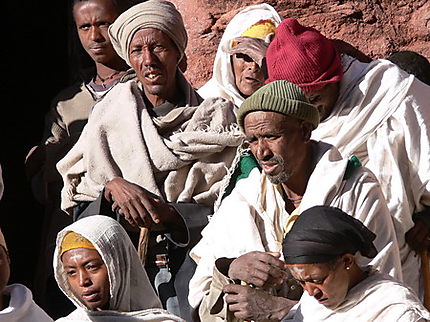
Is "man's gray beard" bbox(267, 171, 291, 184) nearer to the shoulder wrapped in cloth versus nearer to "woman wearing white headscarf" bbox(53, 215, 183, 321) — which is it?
"woman wearing white headscarf" bbox(53, 215, 183, 321)

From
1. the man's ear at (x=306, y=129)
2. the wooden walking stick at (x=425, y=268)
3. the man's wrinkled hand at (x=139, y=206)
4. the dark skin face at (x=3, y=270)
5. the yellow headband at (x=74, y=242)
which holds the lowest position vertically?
the wooden walking stick at (x=425, y=268)

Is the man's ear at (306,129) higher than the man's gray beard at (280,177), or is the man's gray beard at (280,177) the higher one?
the man's ear at (306,129)

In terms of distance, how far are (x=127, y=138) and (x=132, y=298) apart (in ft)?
4.79

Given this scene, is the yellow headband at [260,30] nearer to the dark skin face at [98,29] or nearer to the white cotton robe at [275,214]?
the dark skin face at [98,29]

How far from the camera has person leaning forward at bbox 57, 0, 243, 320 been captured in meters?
9.22

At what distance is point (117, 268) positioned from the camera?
8.20m

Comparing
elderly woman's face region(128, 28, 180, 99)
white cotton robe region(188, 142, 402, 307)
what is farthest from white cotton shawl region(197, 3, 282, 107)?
white cotton robe region(188, 142, 402, 307)

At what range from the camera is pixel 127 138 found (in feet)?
31.5

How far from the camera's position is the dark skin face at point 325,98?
910 centimetres

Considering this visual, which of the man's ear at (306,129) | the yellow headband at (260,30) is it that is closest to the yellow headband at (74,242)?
the man's ear at (306,129)

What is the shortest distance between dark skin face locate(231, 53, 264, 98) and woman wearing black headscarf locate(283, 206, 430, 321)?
2207 millimetres

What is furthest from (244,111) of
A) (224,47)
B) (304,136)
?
(224,47)

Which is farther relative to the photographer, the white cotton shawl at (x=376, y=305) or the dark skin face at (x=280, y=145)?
the dark skin face at (x=280, y=145)

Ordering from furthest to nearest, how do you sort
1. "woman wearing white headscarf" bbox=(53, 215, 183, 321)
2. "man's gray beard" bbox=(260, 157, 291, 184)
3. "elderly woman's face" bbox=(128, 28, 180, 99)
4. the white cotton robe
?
"elderly woman's face" bbox=(128, 28, 180, 99) → "man's gray beard" bbox=(260, 157, 291, 184) → the white cotton robe → "woman wearing white headscarf" bbox=(53, 215, 183, 321)
